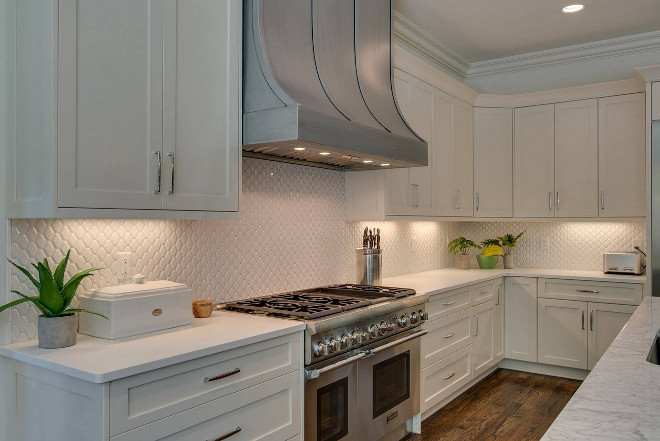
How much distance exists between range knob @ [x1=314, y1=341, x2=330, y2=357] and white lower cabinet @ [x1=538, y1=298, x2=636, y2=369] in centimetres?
280

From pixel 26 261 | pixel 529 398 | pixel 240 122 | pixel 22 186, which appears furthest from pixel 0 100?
pixel 529 398

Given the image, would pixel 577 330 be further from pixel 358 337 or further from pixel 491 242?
pixel 358 337

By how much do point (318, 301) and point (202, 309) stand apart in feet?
2.20

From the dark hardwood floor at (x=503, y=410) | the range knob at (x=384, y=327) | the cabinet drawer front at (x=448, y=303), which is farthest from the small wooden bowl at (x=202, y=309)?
the dark hardwood floor at (x=503, y=410)

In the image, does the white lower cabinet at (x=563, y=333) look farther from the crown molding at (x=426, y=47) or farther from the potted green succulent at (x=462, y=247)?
the crown molding at (x=426, y=47)

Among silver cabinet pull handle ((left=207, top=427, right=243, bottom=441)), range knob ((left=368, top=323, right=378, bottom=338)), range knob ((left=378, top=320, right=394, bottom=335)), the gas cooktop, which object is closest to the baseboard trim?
the gas cooktop

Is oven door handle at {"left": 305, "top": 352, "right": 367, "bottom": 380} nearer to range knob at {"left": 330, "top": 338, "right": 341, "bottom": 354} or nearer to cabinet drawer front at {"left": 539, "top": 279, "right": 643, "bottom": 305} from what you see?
range knob at {"left": 330, "top": 338, "right": 341, "bottom": 354}

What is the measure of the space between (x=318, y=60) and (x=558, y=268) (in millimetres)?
3404

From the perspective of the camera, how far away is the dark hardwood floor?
11.1 ft

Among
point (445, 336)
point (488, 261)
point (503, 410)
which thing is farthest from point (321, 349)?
point (488, 261)

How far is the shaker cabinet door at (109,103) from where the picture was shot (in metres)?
1.79

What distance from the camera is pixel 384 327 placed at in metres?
2.89

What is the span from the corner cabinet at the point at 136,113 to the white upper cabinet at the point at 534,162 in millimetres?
3245

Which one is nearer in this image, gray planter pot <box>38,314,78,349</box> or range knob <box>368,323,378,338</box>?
gray planter pot <box>38,314,78,349</box>
